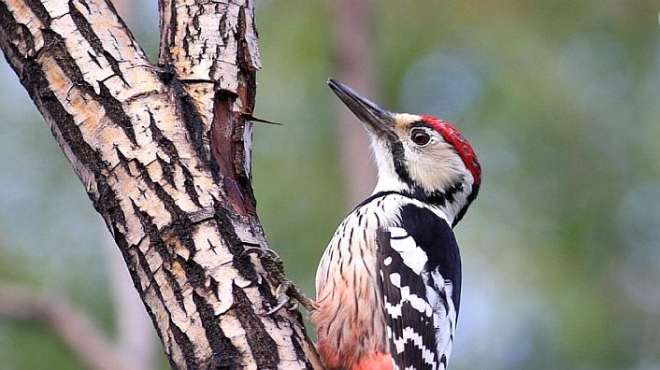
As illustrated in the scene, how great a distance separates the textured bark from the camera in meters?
2.71

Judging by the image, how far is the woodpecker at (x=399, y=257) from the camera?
341 centimetres

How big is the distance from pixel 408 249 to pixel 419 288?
0.15m

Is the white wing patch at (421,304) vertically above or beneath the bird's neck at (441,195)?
beneath

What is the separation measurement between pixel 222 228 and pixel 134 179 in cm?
28

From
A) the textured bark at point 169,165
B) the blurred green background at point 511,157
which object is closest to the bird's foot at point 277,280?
the textured bark at point 169,165

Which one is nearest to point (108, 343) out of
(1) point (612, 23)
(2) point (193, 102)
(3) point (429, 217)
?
(3) point (429, 217)

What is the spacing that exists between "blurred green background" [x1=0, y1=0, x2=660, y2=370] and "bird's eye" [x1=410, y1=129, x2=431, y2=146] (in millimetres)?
2012

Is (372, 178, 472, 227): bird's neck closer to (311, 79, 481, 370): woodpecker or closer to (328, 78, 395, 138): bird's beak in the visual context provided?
(311, 79, 481, 370): woodpecker

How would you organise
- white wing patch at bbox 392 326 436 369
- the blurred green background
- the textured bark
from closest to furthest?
1. the textured bark
2. white wing patch at bbox 392 326 436 369
3. the blurred green background

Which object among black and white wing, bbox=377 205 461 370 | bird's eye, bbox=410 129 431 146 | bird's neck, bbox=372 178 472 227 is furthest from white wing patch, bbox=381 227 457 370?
bird's eye, bbox=410 129 431 146

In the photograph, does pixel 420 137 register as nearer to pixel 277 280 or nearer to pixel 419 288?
pixel 419 288

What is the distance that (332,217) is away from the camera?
6730 millimetres

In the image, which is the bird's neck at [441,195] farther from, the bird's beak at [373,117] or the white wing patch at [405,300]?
the white wing patch at [405,300]

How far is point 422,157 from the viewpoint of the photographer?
4.30 metres
